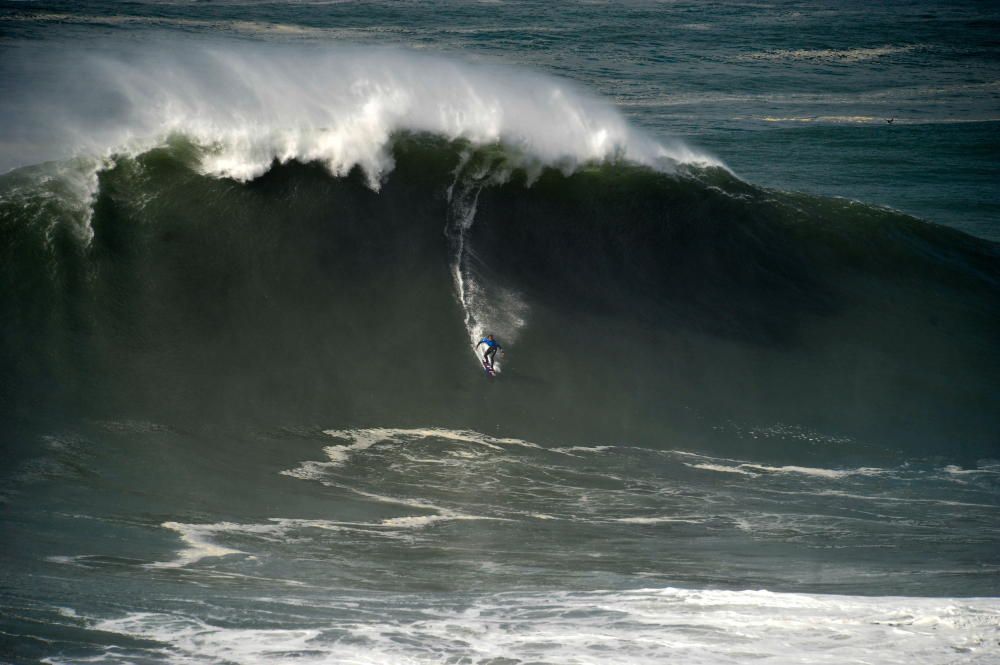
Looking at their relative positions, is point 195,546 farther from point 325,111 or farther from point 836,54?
point 836,54

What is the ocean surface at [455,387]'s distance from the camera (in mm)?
6656

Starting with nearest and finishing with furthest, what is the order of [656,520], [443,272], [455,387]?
[656,520] → [455,387] → [443,272]

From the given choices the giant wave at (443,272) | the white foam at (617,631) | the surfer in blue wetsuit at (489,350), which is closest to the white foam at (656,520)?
the white foam at (617,631)

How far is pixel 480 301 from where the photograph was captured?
11.0 metres

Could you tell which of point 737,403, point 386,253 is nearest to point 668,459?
point 737,403

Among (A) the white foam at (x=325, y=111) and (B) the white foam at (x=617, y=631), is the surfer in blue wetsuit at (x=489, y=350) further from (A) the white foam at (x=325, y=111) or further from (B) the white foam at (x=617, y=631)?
(B) the white foam at (x=617, y=631)

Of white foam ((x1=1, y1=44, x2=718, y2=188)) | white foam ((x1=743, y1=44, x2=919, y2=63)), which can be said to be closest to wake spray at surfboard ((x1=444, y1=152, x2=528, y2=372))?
white foam ((x1=1, y1=44, x2=718, y2=188))

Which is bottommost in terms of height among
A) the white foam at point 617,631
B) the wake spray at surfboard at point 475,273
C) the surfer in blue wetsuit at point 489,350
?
the white foam at point 617,631

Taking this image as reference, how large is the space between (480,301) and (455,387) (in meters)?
1.43

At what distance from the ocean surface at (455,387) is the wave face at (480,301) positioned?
41mm

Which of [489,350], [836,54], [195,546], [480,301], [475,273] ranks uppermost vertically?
[836,54]

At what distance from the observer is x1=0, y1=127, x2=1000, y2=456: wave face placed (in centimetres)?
973

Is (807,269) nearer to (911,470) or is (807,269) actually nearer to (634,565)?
(911,470)

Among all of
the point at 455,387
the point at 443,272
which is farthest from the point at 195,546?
the point at 443,272
